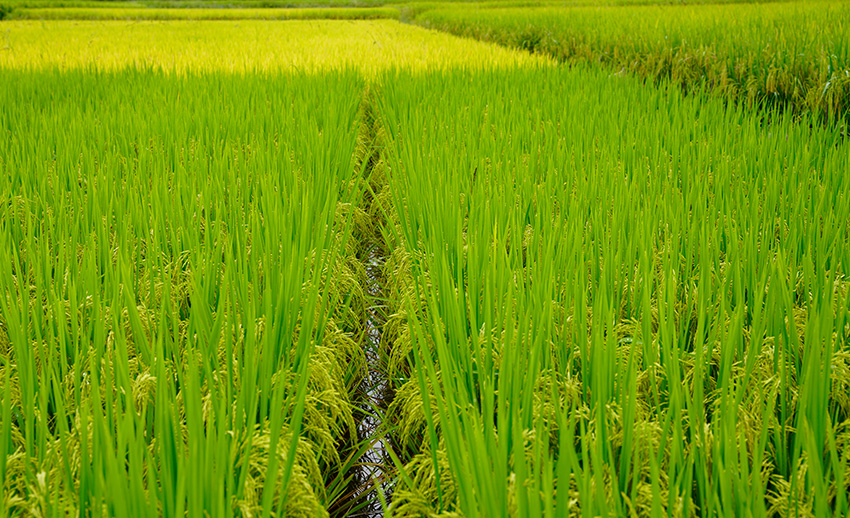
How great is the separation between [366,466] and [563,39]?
7.27m

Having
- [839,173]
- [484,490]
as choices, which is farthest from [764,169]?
[484,490]

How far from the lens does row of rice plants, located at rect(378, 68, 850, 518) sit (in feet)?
2.54

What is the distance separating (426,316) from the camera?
142 cm

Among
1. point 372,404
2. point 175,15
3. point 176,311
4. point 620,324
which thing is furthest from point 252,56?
point 175,15

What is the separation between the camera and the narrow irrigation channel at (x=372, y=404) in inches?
46.3

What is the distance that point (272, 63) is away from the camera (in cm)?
519

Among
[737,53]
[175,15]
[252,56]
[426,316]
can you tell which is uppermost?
[175,15]

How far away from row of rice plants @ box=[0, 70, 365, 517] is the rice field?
0.01m

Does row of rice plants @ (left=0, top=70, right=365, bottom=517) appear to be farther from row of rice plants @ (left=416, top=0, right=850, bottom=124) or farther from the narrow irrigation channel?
row of rice plants @ (left=416, top=0, right=850, bottom=124)

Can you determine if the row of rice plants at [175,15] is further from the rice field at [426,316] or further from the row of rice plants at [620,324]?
the row of rice plants at [620,324]

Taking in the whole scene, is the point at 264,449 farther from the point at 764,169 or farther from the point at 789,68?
the point at 789,68

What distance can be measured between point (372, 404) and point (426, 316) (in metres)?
0.25

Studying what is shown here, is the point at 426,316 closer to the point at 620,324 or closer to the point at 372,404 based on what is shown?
the point at 372,404

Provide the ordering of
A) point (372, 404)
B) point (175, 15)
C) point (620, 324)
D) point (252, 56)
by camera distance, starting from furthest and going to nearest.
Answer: point (175, 15) → point (252, 56) → point (372, 404) → point (620, 324)
